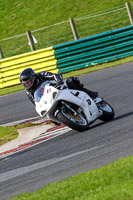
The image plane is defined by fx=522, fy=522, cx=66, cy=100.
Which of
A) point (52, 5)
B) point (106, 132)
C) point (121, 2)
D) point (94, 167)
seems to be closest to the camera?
point (94, 167)

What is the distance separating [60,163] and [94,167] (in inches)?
35.2

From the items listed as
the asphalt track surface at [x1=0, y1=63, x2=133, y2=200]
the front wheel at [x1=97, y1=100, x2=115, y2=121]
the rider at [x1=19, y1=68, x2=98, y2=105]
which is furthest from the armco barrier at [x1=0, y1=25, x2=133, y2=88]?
the rider at [x1=19, y1=68, x2=98, y2=105]

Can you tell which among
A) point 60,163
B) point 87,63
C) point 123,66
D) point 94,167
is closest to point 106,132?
point 60,163

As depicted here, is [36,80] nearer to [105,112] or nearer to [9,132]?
[105,112]

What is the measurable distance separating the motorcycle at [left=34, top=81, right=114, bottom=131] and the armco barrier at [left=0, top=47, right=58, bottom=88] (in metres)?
9.08

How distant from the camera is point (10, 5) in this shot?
127 ft

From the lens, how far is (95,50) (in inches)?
721

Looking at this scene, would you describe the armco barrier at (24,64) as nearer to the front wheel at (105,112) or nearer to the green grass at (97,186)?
the front wheel at (105,112)

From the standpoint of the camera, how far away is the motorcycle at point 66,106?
9141 millimetres

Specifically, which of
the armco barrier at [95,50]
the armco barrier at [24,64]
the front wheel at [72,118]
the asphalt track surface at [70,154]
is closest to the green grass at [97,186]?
the asphalt track surface at [70,154]

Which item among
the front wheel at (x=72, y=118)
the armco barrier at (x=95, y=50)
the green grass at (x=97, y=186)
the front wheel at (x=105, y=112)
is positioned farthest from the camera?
the armco barrier at (x=95, y=50)

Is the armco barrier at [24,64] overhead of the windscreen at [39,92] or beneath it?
beneath

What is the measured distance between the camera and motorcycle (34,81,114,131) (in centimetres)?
914

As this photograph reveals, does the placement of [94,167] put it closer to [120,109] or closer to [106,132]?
[106,132]
